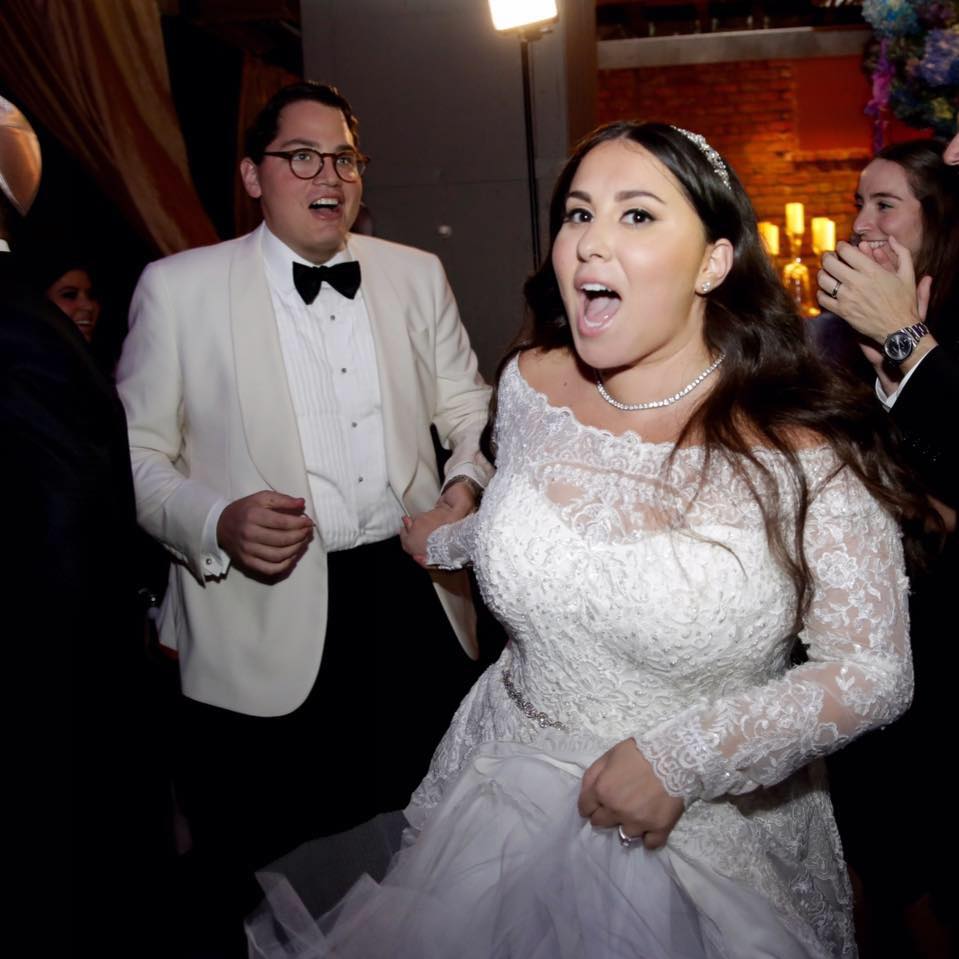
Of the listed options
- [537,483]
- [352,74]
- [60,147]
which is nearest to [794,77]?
[352,74]

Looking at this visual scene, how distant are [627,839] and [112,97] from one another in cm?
383

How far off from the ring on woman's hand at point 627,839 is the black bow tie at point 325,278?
1527 mm

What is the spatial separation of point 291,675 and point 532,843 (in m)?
→ 1.07

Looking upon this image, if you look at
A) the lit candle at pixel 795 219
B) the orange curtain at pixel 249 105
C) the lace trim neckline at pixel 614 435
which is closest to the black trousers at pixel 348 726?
the lace trim neckline at pixel 614 435

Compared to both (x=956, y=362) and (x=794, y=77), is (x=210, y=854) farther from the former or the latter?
(x=794, y=77)

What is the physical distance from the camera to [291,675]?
7.49 feet

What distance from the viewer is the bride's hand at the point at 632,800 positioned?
127 cm

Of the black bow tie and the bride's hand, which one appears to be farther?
the black bow tie

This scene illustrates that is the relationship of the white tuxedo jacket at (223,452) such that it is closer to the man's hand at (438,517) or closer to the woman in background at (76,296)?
the man's hand at (438,517)

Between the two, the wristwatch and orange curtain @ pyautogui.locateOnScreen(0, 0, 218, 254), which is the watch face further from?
orange curtain @ pyautogui.locateOnScreen(0, 0, 218, 254)

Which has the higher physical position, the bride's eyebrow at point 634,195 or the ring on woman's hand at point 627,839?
the bride's eyebrow at point 634,195

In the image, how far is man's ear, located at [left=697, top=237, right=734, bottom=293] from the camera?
1.58m

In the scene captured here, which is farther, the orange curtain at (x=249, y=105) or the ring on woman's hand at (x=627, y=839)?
the orange curtain at (x=249, y=105)

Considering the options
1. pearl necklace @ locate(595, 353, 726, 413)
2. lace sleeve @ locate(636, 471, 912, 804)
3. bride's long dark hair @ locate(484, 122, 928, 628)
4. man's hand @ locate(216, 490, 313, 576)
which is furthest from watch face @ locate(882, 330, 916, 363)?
man's hand @ locate(216, 490, 313, 576)
